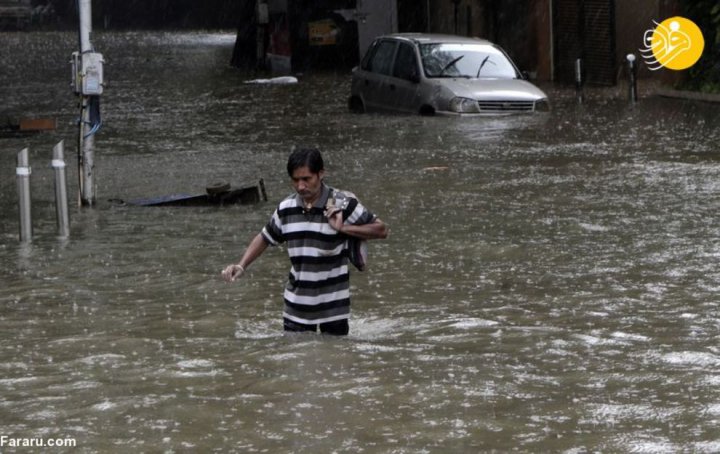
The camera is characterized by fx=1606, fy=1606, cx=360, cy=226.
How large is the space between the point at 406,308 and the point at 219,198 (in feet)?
18.0

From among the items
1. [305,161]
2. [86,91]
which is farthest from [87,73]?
[305,161]

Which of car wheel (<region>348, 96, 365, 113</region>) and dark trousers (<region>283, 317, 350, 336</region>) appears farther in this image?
car wheel (<region>348, 96, 365, 113</region>)

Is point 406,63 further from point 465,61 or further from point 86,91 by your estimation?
point 86,91

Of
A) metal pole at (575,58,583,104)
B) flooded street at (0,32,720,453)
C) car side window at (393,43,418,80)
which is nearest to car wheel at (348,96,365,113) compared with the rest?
car side window at (393,43,418,80)

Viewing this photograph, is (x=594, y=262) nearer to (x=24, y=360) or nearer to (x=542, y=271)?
(x=542, y=271)

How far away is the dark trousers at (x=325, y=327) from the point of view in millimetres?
8430

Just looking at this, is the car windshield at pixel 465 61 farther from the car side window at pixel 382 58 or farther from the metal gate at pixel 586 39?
the metal gate at pixel 586 39

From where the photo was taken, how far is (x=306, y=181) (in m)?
8.03

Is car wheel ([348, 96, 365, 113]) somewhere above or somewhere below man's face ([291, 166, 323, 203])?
below

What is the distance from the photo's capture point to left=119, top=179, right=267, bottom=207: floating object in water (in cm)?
1530

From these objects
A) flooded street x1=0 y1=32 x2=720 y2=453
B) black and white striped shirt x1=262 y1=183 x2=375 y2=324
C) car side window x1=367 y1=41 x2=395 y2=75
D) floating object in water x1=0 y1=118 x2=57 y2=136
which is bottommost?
flooded street x1=0 y1=32 x2=720 y2=453

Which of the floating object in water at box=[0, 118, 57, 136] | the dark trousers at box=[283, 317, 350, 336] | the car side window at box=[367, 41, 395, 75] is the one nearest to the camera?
the dark trousers at box=[283, 317, 350, 336]

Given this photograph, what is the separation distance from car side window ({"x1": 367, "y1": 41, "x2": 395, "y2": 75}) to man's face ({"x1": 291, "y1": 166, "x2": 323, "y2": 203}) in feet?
54.8

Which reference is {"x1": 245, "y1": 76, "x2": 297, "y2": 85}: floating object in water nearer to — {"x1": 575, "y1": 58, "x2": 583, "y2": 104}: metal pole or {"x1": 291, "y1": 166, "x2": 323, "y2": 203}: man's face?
{"x1": 575, "y1": 58, "x2": 583, "y2": 104}: metal pole
